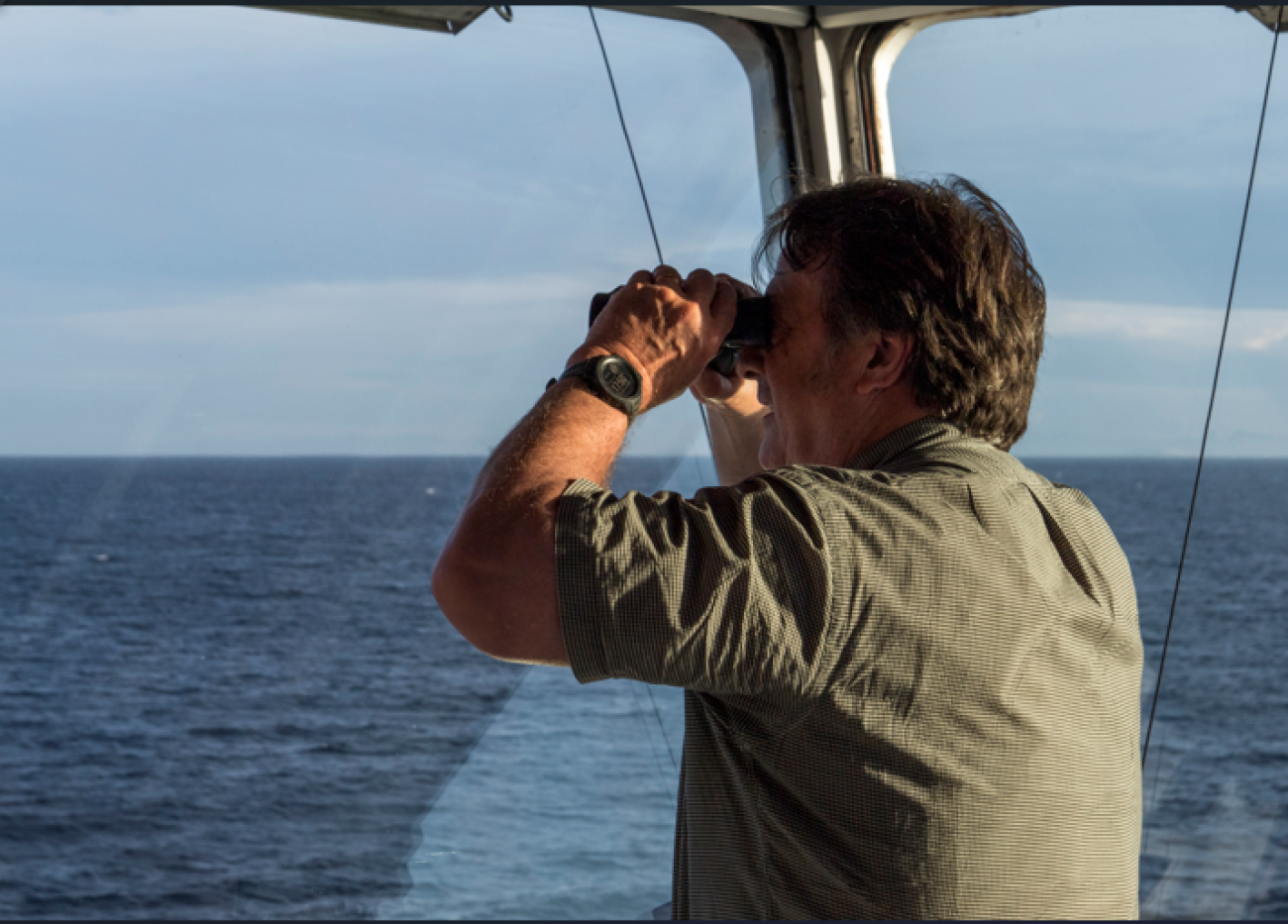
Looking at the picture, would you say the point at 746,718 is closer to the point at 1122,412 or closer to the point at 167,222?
the point at 167,222

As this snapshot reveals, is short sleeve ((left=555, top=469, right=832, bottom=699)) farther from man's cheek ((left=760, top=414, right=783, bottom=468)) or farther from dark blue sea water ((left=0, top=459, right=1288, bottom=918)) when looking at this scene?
dark blue sea water ((left=0, top=459, right=1288, bottom=918))

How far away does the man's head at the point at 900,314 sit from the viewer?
3.27ft

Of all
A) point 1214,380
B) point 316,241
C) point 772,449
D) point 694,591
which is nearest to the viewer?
point 694,591

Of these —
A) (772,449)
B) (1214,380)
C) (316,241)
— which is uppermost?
(772,449)

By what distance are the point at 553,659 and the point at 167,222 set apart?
201 cm

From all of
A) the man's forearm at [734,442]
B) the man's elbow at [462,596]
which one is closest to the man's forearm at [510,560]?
the man's elbow at [462,596]

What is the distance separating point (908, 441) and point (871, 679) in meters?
0.26

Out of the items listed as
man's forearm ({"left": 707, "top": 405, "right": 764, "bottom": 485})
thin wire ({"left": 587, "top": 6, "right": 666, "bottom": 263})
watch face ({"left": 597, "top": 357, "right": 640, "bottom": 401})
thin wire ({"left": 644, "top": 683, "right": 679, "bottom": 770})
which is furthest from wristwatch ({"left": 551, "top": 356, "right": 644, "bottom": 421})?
thin wire ({"left": 644, "top": 683, "right": 679, "bottom": 770})

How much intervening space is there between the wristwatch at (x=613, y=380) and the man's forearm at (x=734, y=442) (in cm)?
50

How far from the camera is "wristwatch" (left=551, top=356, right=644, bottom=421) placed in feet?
2.94

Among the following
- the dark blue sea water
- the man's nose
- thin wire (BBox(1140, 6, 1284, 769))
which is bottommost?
the dark blue sea water

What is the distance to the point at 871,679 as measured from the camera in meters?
0.79

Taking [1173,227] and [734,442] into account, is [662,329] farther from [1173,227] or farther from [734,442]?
[1173,227]

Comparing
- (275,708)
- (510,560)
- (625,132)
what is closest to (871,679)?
(510,560)
